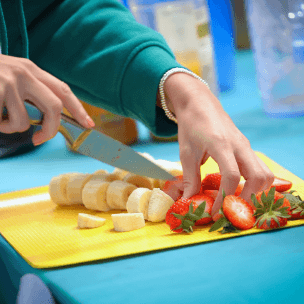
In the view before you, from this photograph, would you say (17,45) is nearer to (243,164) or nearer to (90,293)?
(243,164)

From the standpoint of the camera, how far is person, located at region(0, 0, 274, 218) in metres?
0.95

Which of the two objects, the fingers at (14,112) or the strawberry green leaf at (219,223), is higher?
the fingers at (14,112)

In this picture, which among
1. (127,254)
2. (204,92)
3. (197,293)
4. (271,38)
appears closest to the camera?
(197,293)

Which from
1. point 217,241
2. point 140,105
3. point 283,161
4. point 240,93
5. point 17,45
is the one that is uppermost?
point 17,45

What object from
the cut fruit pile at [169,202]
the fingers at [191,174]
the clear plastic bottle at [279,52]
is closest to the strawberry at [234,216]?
the cut fruit pile at [169,202]

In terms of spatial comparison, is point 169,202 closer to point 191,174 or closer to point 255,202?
point 191,174

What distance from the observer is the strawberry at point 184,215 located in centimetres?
89

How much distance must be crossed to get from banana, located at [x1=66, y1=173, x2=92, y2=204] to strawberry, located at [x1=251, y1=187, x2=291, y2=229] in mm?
408

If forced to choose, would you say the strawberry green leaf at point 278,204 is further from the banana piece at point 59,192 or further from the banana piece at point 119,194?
the banana piece at point 59,192

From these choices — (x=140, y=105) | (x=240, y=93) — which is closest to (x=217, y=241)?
(x=140, y=105)

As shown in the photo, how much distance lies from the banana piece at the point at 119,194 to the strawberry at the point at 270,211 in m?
0.29

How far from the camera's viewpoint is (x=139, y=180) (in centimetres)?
113

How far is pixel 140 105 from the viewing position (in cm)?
119

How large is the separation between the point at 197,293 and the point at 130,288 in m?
0.10
